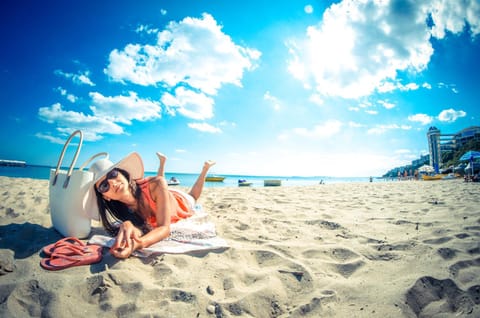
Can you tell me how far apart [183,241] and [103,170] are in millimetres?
1216

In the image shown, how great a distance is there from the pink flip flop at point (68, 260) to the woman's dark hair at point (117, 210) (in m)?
0.61

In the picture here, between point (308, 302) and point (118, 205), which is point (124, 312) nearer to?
point (308, 302)

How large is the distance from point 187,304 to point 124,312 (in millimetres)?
398

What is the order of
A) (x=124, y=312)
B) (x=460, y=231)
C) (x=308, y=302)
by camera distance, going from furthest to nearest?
(x=460, y=231) → (x=308, y=302) → (x=124, y=312)

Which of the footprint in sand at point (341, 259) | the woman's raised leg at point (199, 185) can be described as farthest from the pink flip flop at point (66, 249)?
the woman's raised leg at point (199, 185)

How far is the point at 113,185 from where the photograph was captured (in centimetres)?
234

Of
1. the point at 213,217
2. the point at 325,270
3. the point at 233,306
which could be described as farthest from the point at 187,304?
the point at 213,217

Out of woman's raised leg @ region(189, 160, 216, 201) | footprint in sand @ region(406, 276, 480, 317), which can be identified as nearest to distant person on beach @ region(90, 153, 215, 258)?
woman's raised leg @ region(189, 160, 216, 201)

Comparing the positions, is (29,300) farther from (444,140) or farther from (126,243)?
(444,140)

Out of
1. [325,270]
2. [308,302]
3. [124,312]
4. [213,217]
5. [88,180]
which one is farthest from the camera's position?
[213,217]

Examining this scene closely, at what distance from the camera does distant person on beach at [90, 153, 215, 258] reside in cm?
216

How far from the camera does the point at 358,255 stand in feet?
7.16

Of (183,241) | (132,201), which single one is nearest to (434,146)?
(183,241)

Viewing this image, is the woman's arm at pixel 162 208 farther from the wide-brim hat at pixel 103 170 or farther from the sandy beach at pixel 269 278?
the wide-brim hat at pixel 103 170
